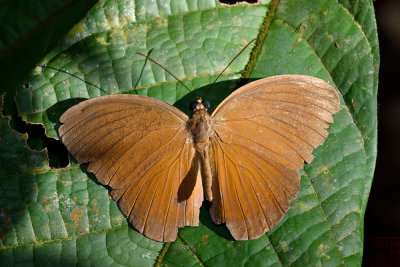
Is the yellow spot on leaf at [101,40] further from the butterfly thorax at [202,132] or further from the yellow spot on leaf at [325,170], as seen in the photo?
the yellow spot on leaf at [325,170]

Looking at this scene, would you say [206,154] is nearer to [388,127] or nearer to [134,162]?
[134,162]

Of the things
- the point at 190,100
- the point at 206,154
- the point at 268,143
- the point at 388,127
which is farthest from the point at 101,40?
the point at 388,127

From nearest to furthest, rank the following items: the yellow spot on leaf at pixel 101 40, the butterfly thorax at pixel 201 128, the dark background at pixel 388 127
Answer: the butterfly thorax at pixel 201 128 → the yellow spot on leaf at pixel 101 40 → the dark background at pixel 388 127

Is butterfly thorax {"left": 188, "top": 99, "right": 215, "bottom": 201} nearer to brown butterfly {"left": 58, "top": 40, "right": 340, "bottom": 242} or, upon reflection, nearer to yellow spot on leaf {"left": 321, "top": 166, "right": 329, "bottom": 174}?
brown butterfly {"left": 58, "top": 40, "right": 340, "bottom": 242}

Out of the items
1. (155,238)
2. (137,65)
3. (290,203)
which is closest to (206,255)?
(155,238)

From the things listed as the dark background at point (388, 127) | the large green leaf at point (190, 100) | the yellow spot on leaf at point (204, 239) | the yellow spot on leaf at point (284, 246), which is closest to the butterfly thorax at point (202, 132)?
the large green leaf at point (190, 100)

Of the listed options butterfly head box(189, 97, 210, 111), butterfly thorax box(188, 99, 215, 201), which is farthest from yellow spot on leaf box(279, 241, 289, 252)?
butterfly head box(189, 97, 210, 111)
